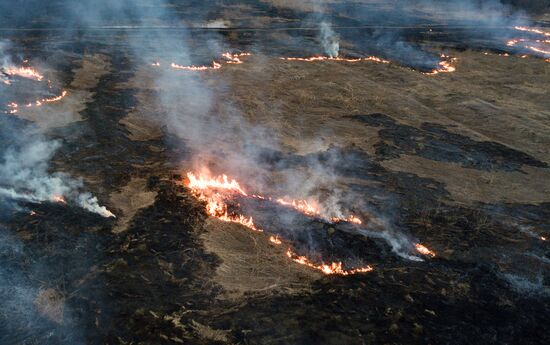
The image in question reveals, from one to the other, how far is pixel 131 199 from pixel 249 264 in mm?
3834

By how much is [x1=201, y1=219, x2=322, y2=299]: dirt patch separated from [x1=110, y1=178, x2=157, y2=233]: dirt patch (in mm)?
1854

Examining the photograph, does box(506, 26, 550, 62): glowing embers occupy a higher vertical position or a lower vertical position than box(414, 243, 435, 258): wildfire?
higher

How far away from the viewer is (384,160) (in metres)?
14.0

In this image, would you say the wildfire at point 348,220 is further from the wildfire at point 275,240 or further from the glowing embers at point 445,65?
the glowing embers at point 445,65

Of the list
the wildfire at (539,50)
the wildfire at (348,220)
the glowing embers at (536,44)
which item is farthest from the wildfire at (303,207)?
the wildfire at (539,50)

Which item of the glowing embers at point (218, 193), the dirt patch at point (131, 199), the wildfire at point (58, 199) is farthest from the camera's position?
the wildfire at point (58, 199)

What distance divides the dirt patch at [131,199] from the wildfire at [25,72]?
978cm

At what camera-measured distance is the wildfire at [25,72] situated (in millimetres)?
18594

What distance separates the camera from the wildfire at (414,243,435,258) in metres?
10.0

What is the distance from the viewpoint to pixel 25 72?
1897cm

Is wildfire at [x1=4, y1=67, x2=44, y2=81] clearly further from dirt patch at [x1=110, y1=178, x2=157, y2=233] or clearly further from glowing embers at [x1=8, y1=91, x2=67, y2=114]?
dirt patch at [x1=110, y1=178, x2=157, y2=233]

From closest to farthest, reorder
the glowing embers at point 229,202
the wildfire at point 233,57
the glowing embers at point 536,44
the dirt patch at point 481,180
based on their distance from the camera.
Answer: the glowing embers at point 229,202 → the dirt patch at point 481,180 → the wildfire at point 233,57 → the glowing embers at point 536,44

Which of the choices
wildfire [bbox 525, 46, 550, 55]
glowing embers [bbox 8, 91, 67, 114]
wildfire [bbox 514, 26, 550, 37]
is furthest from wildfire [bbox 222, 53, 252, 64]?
wildfire [bbox 514, 26, 550, 37]

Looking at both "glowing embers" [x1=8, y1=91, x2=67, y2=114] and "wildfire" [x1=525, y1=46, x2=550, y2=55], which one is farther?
"wildfire" [x1=525, y1=46, x2=550, y2=55]
